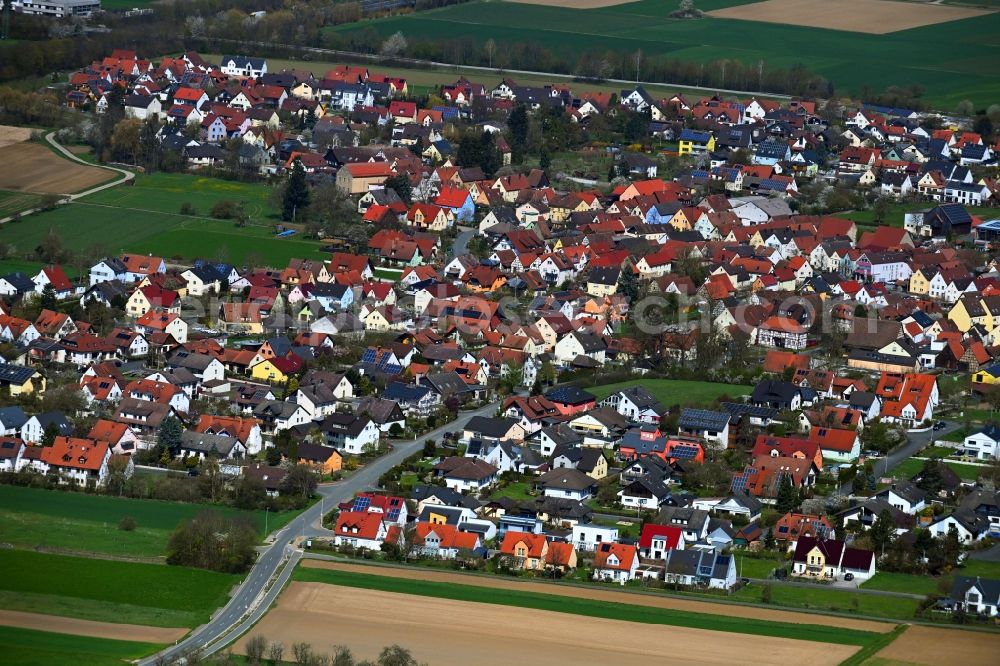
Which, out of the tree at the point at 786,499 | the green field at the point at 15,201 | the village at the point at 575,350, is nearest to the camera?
the village at the point at 575,350

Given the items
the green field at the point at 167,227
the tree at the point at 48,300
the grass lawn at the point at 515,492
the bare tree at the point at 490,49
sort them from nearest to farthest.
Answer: the grass lawn at the point at 515,492, the tree at the point at 48,300, the green field at the point at 167,227, the bare tree at the point at 490,49

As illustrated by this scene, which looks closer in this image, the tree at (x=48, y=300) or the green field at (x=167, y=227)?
the tree at (x=48, y=300)

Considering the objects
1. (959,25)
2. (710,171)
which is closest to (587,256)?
(710,171)

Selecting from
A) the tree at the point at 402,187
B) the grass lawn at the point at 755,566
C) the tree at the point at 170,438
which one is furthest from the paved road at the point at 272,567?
the tree at the point at 402,187

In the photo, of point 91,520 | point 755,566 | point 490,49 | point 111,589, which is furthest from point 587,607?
point 490,49

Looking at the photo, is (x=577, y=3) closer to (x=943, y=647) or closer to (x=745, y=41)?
(x=745, y=41)

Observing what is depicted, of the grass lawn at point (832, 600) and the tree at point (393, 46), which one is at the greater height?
the tree at point (393, 46)

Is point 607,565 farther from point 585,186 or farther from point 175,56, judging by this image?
point 175,56

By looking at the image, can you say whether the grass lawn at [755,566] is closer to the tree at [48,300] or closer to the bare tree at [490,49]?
the tree at [48,300]
